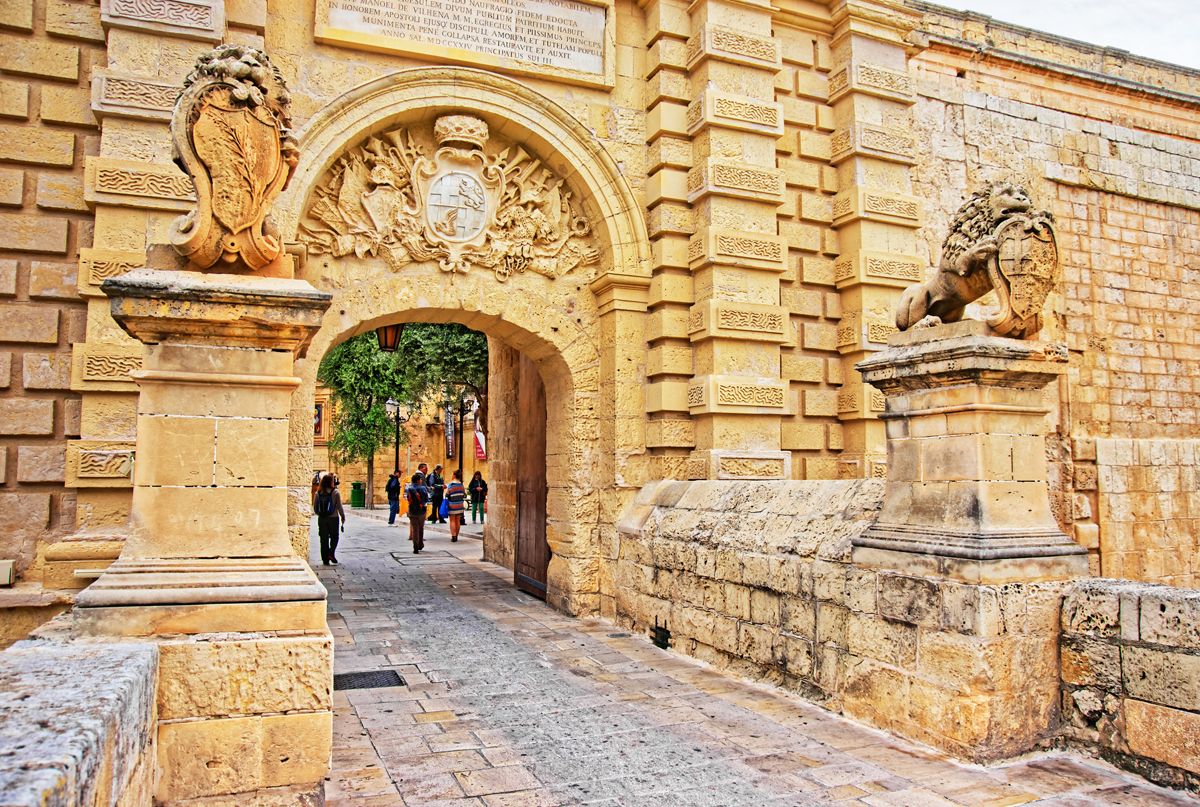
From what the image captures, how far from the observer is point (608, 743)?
4.48m

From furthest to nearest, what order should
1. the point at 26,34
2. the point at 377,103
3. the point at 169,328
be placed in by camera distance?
Result: 1. the point at 377,103
2. the point at 26,34
3. the point at 169,328

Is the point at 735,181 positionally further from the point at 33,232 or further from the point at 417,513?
the point at 417,513

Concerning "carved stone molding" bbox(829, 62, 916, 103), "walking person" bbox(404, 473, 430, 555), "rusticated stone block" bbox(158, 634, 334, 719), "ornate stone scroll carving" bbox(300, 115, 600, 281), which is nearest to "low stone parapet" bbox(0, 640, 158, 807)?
"rusticated stone block" bbox(158, 634, 334, 719)

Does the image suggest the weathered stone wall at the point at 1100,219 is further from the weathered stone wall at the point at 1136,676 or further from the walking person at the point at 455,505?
the walking person at the point at 455,505

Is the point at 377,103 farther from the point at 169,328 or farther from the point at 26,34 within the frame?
the point at 169,328

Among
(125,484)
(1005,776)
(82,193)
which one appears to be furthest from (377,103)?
(1005,776)

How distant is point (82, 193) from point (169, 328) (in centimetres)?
433

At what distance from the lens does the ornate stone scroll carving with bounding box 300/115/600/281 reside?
303 inches

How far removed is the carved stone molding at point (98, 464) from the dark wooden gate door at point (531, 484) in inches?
164

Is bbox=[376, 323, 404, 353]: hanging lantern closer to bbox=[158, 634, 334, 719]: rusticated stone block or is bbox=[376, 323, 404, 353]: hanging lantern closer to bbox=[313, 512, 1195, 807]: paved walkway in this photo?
bbox=[313, 512, 1195, 807]: paved walkway

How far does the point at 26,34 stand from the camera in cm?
656

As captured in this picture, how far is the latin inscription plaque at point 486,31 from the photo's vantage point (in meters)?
7.54

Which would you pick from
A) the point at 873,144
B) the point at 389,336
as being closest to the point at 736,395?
the point at 873,144

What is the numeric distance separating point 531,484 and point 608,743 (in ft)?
17.9
